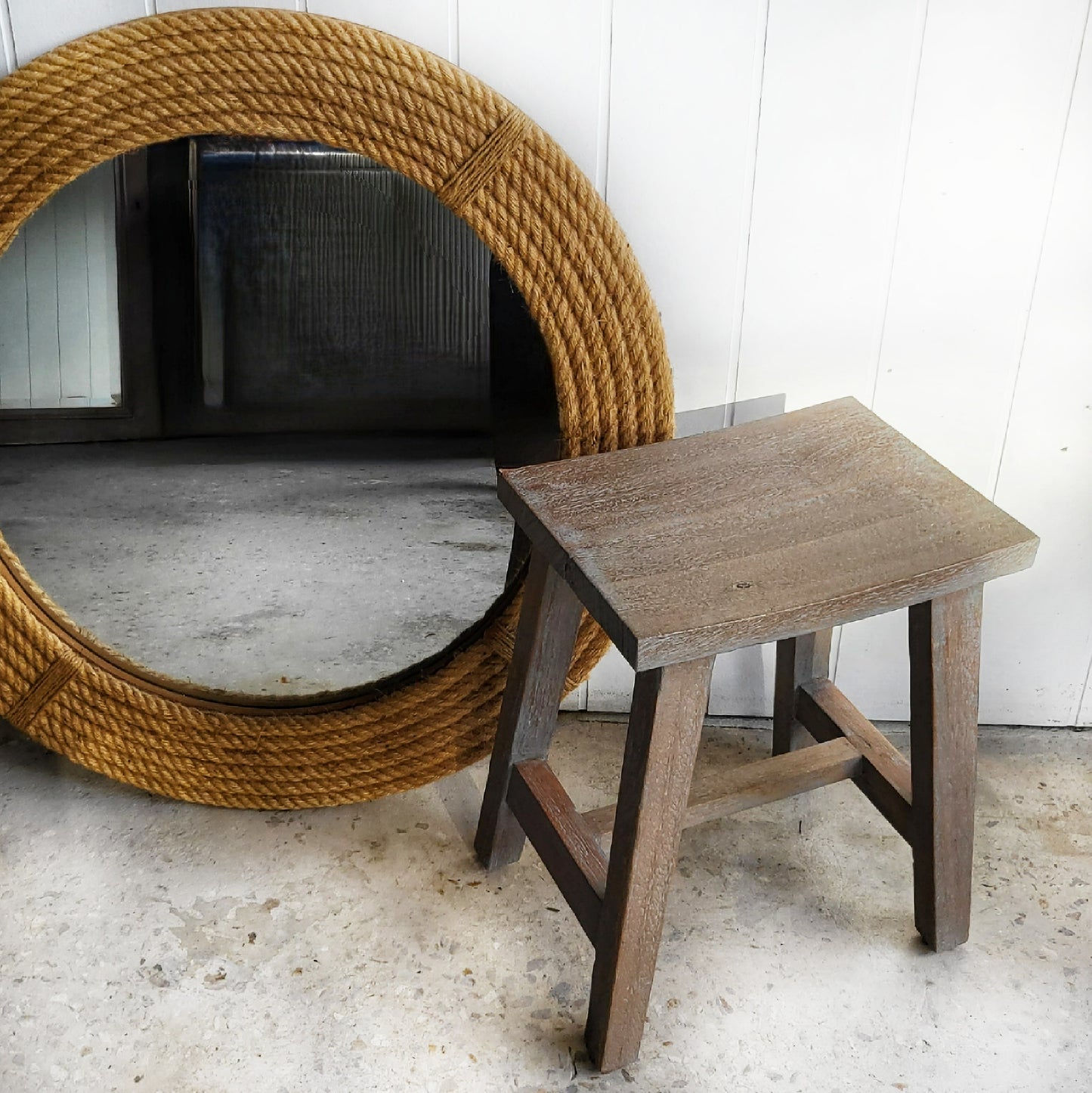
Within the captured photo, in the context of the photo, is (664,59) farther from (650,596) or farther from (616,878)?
(616,878)

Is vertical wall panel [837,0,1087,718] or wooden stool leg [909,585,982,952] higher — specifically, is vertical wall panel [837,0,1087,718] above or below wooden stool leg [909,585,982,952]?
above

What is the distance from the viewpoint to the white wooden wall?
4.15 feet

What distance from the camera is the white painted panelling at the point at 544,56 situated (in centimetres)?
125

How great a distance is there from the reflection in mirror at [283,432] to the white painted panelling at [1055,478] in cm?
59

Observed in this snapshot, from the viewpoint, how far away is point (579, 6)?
1.25 m

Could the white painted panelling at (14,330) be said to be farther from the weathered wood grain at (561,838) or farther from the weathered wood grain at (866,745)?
the weathered wood grain at (866,745)

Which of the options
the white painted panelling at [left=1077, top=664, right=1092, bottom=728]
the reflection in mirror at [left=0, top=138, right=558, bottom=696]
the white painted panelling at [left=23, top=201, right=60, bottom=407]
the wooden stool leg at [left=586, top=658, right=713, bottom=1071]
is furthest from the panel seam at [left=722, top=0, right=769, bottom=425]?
the white painted panelling at [left=23, top=201, right=60, bottom=407]

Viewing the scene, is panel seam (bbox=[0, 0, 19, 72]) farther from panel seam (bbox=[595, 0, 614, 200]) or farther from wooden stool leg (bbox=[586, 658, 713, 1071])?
wooden stool leg (bbox=[586, 658, 713, 1071])

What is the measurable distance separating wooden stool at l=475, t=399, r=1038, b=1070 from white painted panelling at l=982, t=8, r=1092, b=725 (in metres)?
0.28

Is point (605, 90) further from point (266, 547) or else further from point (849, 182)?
point (266, 547)

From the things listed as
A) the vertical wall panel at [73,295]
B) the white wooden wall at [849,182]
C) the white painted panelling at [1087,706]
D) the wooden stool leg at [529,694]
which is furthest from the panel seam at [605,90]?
the white painted panelling at [1087,706]

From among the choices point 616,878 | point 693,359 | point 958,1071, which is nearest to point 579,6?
point 693,359

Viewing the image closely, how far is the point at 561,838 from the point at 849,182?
0.77 metres

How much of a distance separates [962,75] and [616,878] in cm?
91
